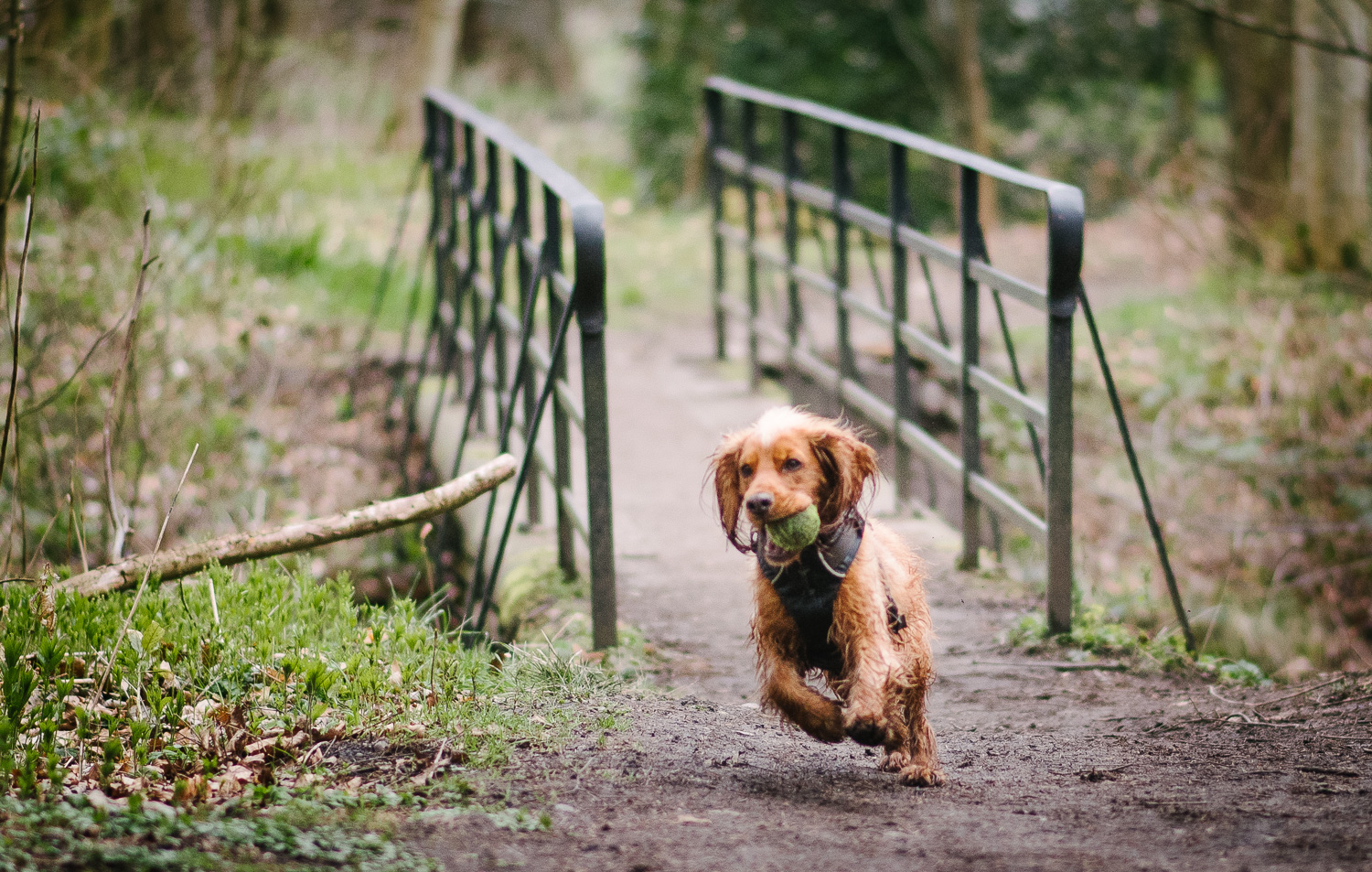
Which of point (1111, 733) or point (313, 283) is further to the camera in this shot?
point (313, 283)

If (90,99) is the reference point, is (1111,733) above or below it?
below

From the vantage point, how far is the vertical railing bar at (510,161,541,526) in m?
4.99

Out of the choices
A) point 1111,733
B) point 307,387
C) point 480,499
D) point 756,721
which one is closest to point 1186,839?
point 1111,733

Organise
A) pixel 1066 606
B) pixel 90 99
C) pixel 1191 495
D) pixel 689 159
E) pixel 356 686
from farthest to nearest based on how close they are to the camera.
Result: pixel 689 159
pixel 90 99
pixel 1191 495
pixel 1066 606
pixel 356 686

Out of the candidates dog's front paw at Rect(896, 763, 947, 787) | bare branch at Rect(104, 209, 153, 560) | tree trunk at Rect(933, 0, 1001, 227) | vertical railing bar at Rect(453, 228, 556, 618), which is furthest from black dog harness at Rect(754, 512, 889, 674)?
tree trunk at Rect(933, 0, 1001, 227)

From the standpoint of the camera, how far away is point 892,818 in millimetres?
2947

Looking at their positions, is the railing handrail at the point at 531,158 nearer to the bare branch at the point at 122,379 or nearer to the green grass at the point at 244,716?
the bare branch at the point at 122,379

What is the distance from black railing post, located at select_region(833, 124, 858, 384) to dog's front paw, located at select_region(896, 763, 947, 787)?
3.27m

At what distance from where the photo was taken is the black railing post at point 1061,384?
4.22 metres

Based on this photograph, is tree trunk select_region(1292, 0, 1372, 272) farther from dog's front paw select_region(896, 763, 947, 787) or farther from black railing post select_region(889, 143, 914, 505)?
dog's front paw select_region(896, 763, 947, 787)

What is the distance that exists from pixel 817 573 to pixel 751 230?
458 centimetres

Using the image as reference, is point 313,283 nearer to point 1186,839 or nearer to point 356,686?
point 356,686

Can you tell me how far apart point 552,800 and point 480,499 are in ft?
10.4

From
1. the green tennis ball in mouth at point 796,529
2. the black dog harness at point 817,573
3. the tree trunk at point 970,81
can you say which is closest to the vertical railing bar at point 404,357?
the black dog harness at point 817,573
